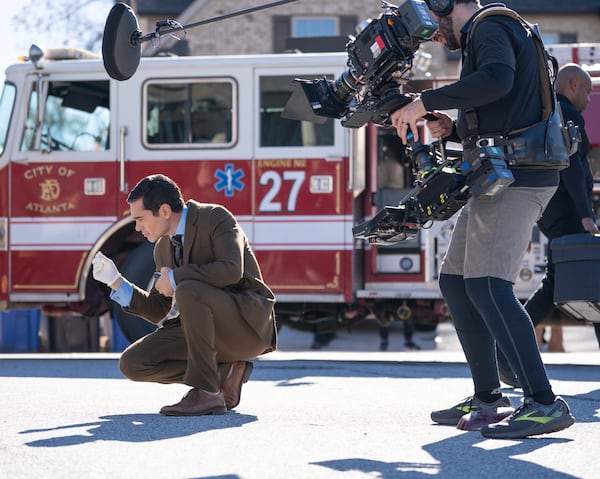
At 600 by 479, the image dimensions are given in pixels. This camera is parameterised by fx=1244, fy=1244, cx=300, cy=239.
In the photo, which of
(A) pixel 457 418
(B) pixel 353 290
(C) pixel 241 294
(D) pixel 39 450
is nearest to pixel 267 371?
(B) pixel 353 290

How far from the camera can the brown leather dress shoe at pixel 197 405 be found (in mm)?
5883

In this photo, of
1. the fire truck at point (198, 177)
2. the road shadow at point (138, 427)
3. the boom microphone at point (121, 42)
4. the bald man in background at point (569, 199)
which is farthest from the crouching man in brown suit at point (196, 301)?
the fire truck at point (198, 177)

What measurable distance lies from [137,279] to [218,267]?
4.56 meters

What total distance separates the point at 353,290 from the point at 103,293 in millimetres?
2198

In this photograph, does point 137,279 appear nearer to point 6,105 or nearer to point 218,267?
point 6,105

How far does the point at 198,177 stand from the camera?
10688mm

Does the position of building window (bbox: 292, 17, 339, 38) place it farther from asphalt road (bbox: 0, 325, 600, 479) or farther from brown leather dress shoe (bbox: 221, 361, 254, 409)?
brown leather dress shoe (bbox: 221, 361, 254, 409)

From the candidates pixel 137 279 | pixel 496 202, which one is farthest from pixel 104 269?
pixel 137 279

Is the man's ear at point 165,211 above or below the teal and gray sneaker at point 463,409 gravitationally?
above

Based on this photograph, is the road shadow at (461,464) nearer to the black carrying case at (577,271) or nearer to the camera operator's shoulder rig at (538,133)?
the camera operator's shoulder rig at (538,133)

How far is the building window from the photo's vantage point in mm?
26625

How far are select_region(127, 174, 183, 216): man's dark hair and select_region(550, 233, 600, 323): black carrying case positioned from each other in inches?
92.5

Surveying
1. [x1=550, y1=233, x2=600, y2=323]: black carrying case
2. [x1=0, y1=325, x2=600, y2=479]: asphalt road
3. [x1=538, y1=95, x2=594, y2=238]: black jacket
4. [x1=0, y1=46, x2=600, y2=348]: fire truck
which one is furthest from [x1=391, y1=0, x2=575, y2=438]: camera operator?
[x1=0, y1=46, x2=600, y2=348]: fire truck

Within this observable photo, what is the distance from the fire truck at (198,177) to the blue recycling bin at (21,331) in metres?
1.77
